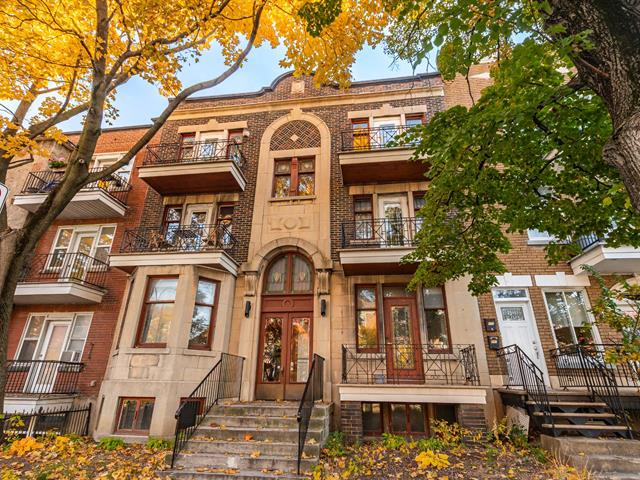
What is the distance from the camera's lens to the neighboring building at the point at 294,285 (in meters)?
8.49

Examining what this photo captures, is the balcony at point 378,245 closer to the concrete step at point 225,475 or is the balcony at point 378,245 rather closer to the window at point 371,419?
the window at point 371,419

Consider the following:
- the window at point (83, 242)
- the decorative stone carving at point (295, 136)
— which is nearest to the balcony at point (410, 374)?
the decorative stone carving at point (295, 136)

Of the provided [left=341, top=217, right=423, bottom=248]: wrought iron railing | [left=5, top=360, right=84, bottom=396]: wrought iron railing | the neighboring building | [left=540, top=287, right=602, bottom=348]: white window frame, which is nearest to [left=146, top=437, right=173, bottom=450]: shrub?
the neighboring building

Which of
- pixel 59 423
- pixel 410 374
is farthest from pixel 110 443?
pixel 410 374

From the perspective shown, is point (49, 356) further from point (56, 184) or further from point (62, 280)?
point (56, 184)

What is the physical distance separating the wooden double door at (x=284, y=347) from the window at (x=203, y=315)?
1.54m

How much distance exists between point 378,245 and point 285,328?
12.6 ft

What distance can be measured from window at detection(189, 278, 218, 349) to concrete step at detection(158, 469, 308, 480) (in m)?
3.83

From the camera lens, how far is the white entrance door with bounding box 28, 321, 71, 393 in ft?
32.8

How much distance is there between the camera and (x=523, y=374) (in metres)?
7.97

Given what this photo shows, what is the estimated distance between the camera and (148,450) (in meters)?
7.20

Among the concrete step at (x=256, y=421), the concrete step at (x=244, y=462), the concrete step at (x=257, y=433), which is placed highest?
the concrete step at (x=256, y=421)

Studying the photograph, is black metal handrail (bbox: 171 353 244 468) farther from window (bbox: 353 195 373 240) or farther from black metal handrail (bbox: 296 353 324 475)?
window (bbox: 353 195 373 240)

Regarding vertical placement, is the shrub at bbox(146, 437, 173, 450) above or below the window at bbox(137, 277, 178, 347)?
below
